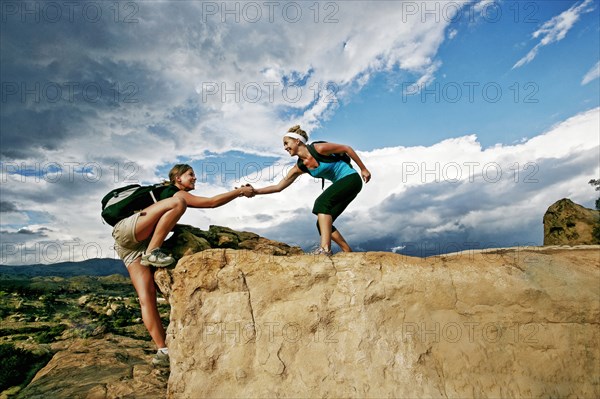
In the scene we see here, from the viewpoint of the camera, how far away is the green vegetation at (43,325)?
7695 millimetres

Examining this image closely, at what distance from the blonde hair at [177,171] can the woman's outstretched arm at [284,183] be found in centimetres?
120

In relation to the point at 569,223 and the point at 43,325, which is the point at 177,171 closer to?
the point at 43,325

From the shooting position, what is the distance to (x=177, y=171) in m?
5.28

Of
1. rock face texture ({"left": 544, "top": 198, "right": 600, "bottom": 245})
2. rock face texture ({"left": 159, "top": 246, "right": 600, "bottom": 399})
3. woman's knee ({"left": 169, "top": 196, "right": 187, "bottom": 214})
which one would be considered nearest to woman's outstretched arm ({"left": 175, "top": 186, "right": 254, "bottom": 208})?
woman's knee ({"left": 169, "top": 196, "right": 187, "bottom": 214})

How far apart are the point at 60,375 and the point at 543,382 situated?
20.7 ft

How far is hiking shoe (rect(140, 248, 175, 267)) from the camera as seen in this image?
471cm

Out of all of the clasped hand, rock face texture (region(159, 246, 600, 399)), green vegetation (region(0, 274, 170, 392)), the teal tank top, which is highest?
the teal tank top

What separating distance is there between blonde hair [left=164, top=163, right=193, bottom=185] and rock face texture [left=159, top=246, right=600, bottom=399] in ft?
4.89

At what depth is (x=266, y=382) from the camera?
12.7 feet

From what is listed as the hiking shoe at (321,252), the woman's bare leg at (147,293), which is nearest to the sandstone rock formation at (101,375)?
the woman's bare leg at (147,293)

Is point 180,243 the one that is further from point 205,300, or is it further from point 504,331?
point 504,331

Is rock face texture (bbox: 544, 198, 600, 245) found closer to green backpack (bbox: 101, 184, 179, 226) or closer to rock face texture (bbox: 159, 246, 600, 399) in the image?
rock face texture (bbox: 159, 246, 600, 399)

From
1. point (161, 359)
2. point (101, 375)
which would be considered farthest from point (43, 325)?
point (161, 359)

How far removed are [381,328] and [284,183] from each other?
3.04 meters
